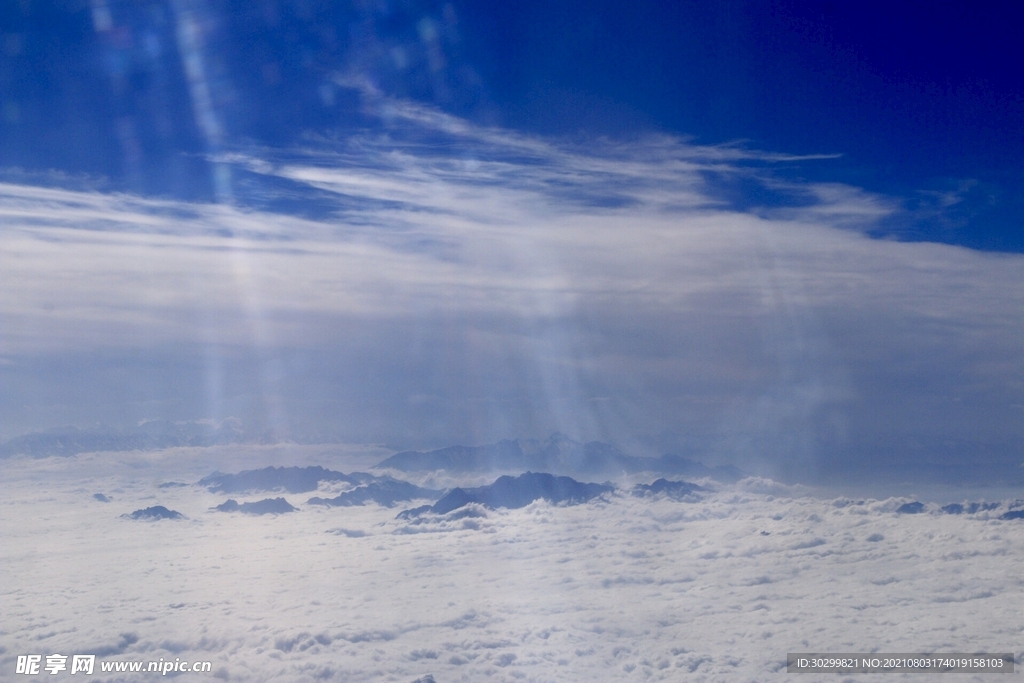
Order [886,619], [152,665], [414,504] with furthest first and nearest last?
[414,504], [886,619], [152,665]

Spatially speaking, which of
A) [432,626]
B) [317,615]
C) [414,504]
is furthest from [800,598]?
[414,504]

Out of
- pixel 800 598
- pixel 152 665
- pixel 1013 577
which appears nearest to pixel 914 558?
pixel 1013 577

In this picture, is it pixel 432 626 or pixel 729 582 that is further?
pixel 729 582

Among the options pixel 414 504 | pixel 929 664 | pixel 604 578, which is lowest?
pixel 929 664

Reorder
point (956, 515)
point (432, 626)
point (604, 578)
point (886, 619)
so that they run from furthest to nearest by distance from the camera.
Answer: point (956, 515) → point (604, 578) → point (432, 626) → point (886, 619)

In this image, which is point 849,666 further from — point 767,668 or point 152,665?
point 152,665

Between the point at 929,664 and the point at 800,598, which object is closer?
the point at 929,664

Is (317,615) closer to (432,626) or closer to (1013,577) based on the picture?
(432,626)

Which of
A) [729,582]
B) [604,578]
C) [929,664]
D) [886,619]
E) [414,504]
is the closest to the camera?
[929,664]

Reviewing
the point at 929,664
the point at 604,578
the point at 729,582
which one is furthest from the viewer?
the point at 604,578

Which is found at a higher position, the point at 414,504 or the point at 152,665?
the point at 414,504
